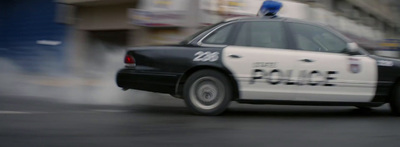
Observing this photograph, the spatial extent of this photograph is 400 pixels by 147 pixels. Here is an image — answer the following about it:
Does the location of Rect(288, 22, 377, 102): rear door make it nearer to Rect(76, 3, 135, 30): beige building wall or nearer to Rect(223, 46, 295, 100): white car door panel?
Rect(223, 46, 295, 100): white car door panel

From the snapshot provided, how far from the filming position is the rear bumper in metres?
6.72

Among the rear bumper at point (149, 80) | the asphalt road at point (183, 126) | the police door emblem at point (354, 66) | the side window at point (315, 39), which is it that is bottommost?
the asphalt road at point (183, 126)

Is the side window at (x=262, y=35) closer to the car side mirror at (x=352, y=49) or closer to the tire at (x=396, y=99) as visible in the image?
the car side mirror at (x=352, y=49)

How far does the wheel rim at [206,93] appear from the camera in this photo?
22.2ft

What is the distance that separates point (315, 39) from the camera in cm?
690

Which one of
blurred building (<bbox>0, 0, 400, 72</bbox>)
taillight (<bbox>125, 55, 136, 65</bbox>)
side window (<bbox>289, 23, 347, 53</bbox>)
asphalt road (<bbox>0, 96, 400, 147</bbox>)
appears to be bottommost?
asphalt road (<bbox>0, 96, 400, 147</bbox>)

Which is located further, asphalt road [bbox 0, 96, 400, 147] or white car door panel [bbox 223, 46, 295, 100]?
white car door panel [bbox 223, 46, 295, 100]

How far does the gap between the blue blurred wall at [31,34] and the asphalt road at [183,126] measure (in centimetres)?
810

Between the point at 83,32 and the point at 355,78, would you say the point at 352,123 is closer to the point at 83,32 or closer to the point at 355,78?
the point at 355,78

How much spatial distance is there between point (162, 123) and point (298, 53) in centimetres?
219

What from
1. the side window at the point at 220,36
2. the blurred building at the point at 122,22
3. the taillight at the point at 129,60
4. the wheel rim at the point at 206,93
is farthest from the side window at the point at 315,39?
the blurred building at the point at 122,22

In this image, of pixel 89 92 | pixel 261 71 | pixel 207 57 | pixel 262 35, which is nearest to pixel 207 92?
pixel 207 57

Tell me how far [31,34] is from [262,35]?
475 inches

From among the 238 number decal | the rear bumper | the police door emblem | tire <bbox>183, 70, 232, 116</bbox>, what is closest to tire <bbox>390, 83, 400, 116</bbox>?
the police door emblem
